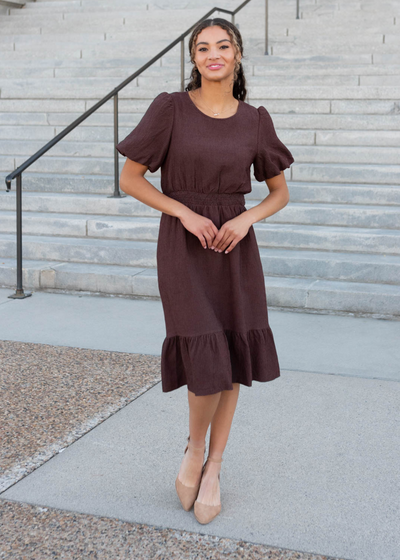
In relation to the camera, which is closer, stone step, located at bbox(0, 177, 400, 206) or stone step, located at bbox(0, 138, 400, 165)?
stone step, located at bbox(0, 177, 400, 206)

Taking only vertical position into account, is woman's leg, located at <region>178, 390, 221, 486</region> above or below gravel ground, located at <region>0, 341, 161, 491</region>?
above

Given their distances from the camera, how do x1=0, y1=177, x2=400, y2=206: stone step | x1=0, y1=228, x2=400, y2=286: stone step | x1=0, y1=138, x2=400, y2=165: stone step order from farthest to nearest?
x1=0, y1=138, x2=400, y2=165: stone step
x1=0, y1=177, x2=400, y2=206: stone step
x1=0, y1=228, x2=400, y2=286: stone step

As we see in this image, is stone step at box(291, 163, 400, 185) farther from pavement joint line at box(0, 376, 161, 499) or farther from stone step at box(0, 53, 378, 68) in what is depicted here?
pavement joint line at box(0, 376, 161, 499)

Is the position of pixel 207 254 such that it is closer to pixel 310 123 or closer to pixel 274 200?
pixel 274 200

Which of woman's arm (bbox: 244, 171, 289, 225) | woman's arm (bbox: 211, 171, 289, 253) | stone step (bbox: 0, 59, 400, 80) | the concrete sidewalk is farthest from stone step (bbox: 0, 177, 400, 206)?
woman's arm (bbox: 211, 171, 289, 253)

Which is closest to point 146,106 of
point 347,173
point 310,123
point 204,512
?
point 310,123

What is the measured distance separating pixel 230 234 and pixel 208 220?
0.09 meters

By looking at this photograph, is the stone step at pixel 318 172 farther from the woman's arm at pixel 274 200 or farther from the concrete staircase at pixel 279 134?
the woman's arm at pixel 274 200

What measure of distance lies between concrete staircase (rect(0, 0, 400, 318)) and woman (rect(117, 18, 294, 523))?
9.88 feet

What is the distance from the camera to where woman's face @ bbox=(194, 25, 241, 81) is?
2566 millimetres

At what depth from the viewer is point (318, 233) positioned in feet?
20.9

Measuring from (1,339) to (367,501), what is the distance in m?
3.05

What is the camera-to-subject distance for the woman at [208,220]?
2.56m

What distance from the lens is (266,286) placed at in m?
5.65
